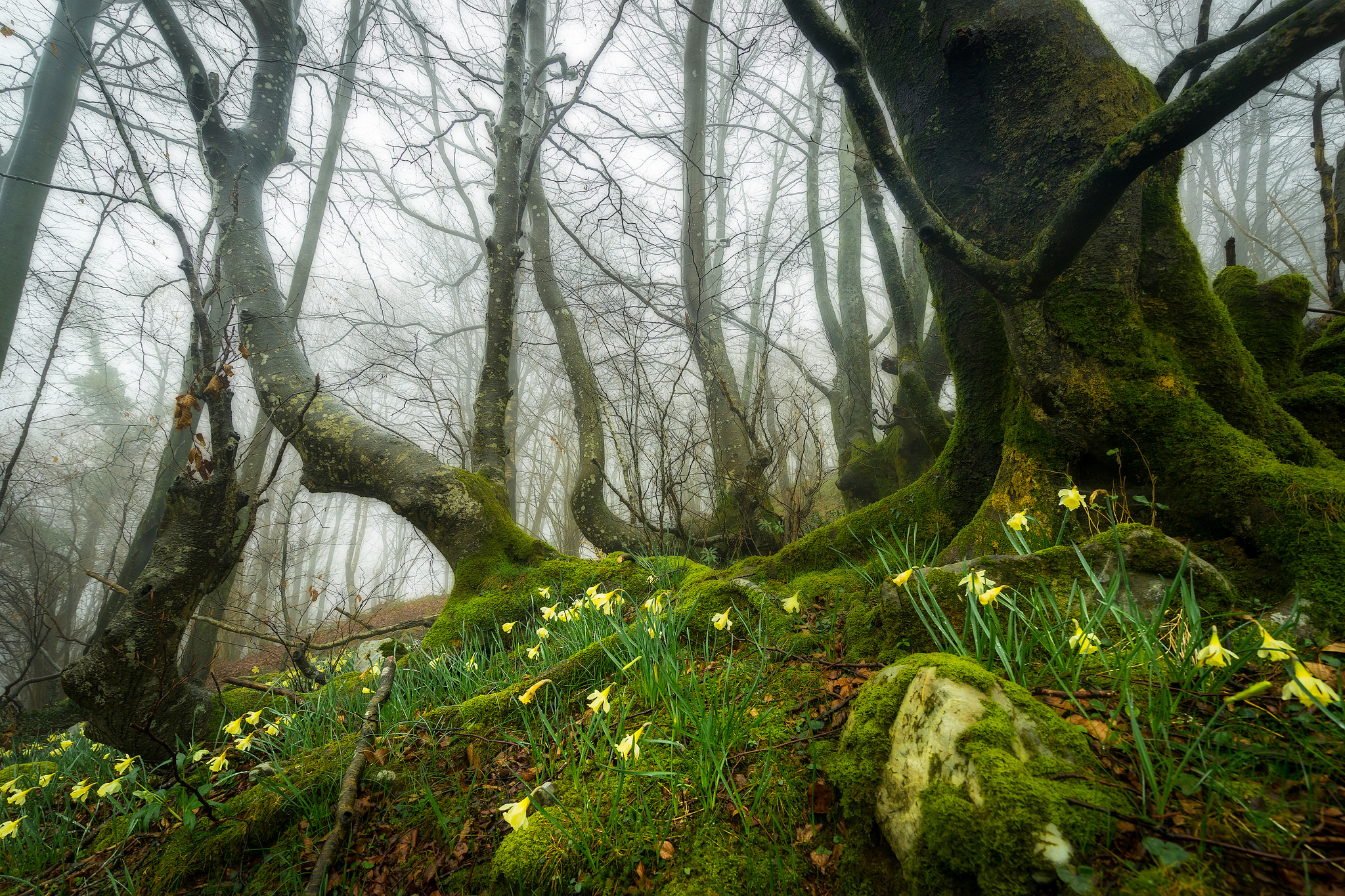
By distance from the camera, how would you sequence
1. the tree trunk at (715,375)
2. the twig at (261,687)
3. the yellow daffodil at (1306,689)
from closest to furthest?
1. the yellow daffodil at (1306,689)
2. the twig at (261,687)
3. the tree trunk at (715,375)

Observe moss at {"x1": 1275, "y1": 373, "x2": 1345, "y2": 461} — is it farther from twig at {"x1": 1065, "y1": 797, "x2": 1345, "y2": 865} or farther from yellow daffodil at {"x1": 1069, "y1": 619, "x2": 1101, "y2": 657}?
twig at {"x1": 1065, "y1": 797, "x2": 1345, "y2": 865}

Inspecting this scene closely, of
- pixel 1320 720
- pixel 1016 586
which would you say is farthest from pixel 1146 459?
pixel 1320 720

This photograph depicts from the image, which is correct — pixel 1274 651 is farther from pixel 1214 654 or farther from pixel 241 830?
pixel 241 830

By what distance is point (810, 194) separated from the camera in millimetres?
9852

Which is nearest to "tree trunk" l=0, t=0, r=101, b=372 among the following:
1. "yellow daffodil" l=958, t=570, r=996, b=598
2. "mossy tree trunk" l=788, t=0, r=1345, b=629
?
"mossy tree trunk" l=788, t=0, r=1345, b=629

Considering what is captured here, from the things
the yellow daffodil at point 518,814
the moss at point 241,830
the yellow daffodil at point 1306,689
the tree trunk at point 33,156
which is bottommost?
the moss at point 241,830

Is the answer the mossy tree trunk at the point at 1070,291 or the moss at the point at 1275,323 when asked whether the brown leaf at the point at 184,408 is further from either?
the moss at the point at 1275,323

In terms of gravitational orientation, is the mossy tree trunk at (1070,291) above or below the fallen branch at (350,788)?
above

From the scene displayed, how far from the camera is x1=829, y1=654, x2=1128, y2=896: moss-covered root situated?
3.04ft

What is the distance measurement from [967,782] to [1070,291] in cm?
256

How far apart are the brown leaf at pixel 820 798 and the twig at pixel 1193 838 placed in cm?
64

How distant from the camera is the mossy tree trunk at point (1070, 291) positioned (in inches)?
76.4

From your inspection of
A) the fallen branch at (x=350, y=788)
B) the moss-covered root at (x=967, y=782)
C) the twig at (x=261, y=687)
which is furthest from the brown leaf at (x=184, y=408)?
the moss-covered root at (x=967, y=782)

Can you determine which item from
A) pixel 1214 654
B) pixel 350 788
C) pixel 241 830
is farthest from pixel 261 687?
A: pixel 1214 654
